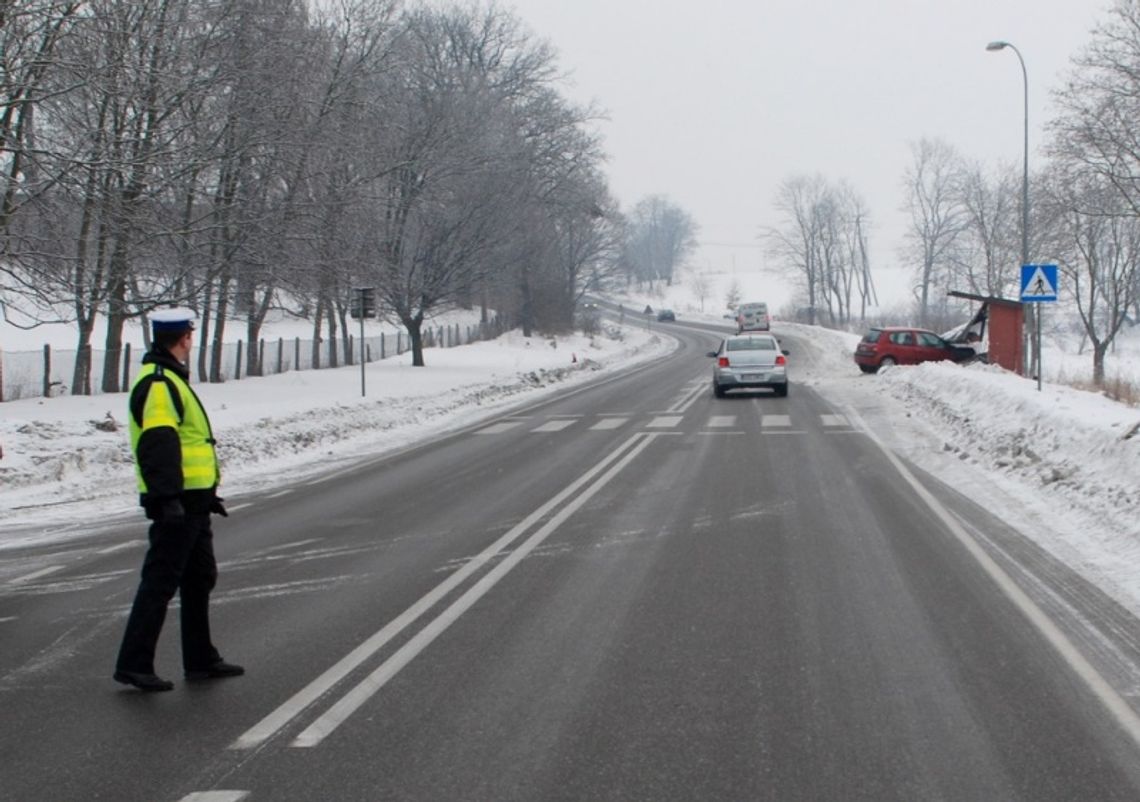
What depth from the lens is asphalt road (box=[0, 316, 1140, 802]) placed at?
445cm

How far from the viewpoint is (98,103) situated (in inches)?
804

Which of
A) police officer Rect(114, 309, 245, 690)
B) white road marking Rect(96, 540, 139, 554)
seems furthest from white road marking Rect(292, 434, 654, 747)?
white road marking Rect(96, 540, 139, 554)

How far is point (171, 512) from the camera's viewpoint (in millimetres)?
5516

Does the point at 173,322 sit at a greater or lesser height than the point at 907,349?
lesser

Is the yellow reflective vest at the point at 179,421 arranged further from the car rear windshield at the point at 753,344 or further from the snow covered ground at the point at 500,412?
the car rear windshield at the point at 753,344

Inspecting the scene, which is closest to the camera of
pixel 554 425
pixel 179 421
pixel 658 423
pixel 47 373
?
pixel 179 421

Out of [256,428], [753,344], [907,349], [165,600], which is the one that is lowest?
[165,600]

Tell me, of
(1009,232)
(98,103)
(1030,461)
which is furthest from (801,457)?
(1009,232)

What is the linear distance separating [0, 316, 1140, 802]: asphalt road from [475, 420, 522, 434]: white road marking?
9845mm

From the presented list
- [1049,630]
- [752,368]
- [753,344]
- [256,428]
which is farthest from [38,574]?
[753,344]

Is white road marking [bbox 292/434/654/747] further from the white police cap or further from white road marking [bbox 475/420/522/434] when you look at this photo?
white road marking [bbox 475/420/522/434]

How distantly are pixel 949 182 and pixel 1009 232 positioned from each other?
71.5ft

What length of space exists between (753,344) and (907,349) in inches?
450

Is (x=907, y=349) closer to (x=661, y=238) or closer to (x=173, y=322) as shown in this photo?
(x=173, y=322)
